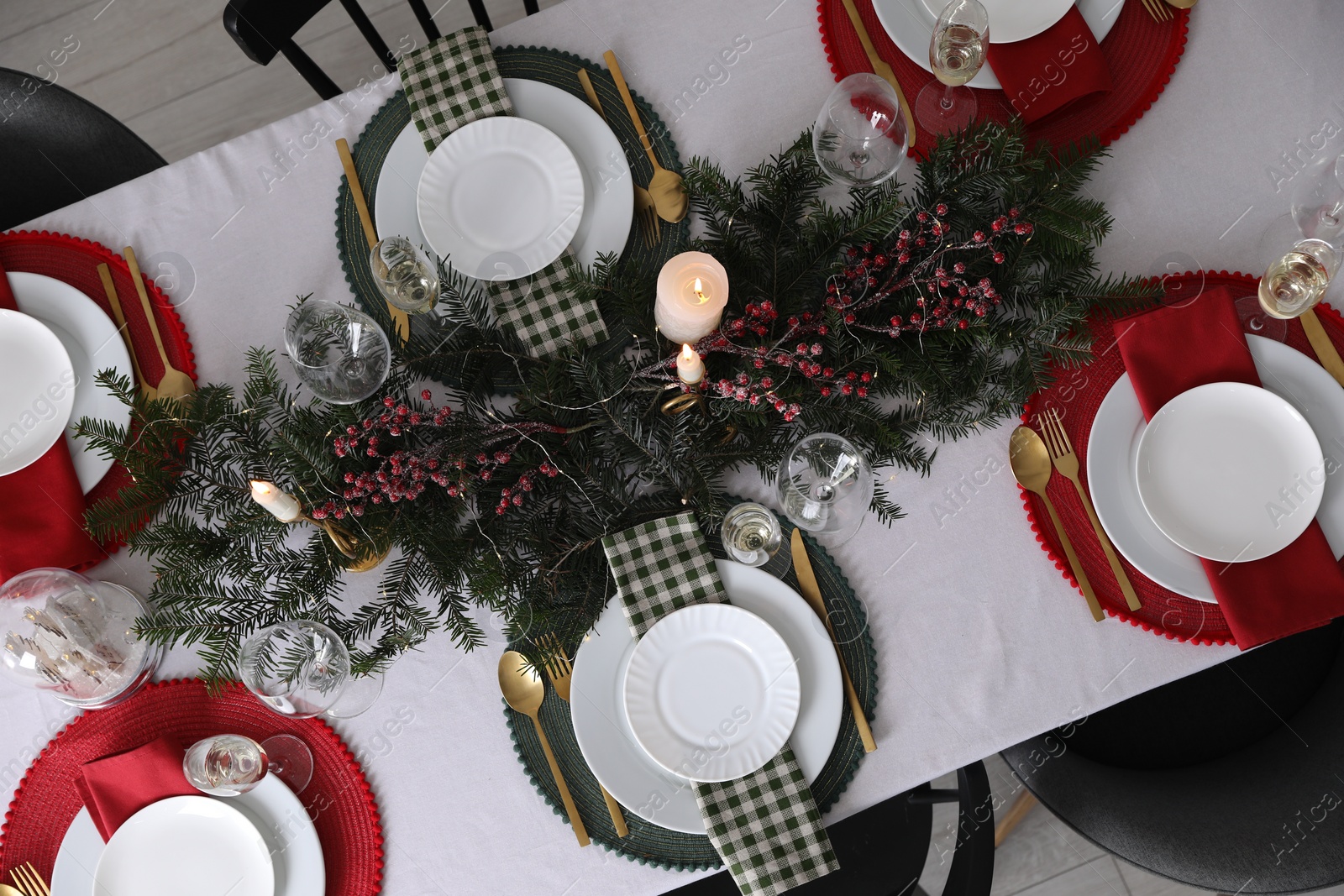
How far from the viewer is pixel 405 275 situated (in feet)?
3.53

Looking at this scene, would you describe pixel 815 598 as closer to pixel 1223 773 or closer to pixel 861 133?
pixel 861 133

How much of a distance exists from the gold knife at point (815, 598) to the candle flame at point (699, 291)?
38 cm

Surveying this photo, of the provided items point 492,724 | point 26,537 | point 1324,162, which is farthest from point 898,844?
point 26,537

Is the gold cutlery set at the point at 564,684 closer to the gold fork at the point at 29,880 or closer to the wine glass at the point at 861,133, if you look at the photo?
the wine glass at the point at 861,133

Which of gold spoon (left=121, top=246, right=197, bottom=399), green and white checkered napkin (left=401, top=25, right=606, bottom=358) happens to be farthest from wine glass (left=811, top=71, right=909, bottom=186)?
gold spoon (left=121, top=246, right=197, bottom=399)

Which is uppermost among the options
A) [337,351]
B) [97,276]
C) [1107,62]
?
[97,276]

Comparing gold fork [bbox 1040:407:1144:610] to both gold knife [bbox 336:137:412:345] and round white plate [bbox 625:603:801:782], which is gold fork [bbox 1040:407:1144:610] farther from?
gold knife [bbox 336:137:412:345]

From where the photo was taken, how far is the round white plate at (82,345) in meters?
1.11

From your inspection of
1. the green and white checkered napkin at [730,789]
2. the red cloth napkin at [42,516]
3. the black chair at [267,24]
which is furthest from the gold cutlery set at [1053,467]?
the red cloth napkin at [42,516]

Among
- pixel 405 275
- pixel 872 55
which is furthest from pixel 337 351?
pixel 872 55

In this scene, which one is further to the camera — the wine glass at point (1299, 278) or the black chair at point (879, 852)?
the black chair at point (879, 852)

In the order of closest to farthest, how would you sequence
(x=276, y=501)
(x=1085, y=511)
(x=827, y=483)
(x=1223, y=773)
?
(x=276, y=501) → (x=827, y=483) → (x=1085, y=511) → (x=1223, y=773)

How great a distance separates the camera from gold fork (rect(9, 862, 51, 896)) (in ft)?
3.53

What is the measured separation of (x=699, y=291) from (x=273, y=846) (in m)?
0.90
